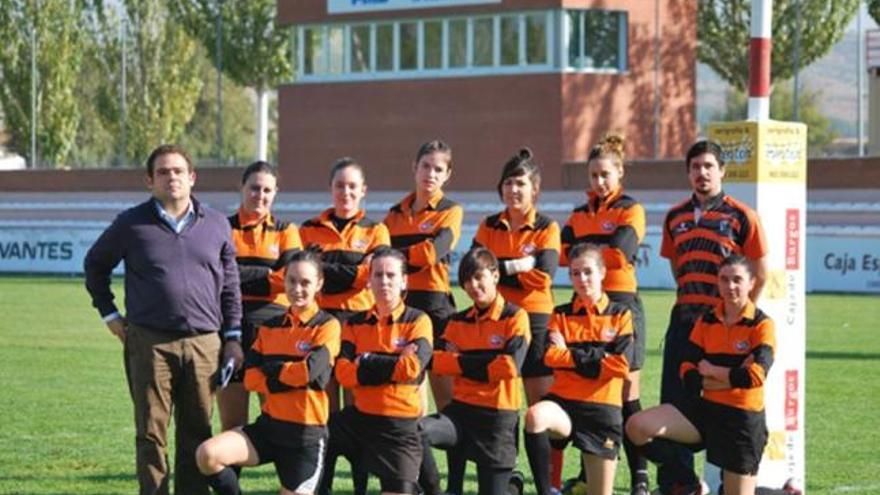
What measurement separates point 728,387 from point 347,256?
226 centimetres

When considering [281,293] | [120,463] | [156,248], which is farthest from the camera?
[120,463]

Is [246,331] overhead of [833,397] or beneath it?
overhead

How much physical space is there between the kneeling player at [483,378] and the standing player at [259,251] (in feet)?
3.99

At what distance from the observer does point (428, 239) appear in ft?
33.9

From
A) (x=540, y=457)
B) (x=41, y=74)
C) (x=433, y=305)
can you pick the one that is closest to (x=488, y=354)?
(x=540, y=457)

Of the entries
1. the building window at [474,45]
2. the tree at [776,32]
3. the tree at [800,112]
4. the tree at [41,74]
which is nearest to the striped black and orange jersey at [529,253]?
the building window at [474,45]

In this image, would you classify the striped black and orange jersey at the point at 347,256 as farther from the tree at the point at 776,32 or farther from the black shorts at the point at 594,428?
the tree at the point at 776,32

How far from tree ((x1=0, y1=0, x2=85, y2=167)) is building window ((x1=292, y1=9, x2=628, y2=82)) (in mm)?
17539

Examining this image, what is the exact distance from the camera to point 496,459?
9398mm

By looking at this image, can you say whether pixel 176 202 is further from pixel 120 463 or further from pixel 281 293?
pixel 120 463

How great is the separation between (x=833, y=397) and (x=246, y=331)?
649cm

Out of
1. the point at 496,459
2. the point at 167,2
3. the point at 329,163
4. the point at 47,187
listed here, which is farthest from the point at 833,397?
the point at 167,2

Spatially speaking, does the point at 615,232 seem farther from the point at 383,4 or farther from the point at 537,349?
the point at 383,4

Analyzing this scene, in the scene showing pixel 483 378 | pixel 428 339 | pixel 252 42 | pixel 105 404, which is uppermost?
pixel 252 42
